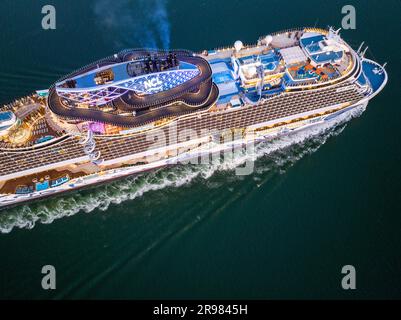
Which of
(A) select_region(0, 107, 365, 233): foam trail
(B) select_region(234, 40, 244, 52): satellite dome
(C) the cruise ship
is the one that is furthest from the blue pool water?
(A) select_region(0, 107, 365, 233): foam trail

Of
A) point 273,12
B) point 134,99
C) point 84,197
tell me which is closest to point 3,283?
point 84,197

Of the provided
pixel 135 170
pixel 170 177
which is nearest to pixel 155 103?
pixel 135 170

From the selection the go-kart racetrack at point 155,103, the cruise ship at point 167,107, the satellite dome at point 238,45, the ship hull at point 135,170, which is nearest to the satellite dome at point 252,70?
the cruise ship at point 167,107

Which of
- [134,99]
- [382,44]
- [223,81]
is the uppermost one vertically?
[382,44]

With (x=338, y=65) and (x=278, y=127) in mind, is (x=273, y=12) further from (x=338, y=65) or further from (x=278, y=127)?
(x=278, y=127)

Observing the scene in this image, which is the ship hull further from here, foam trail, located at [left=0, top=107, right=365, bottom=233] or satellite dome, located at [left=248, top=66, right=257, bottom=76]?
satellite dome, located at [left=248, top=66, right=257, bottom=76]

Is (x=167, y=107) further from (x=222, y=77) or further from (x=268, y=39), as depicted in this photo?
(x=268, y=39)
